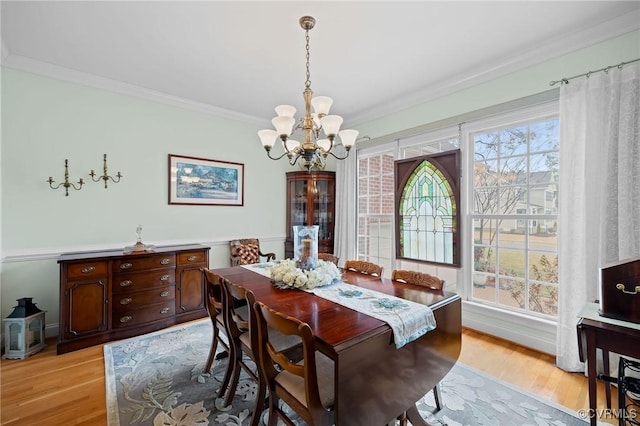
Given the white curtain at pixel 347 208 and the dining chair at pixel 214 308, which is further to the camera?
the white curtain at pixel 347 208

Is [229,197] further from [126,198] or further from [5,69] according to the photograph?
[5,69]

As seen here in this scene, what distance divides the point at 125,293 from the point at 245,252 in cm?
154

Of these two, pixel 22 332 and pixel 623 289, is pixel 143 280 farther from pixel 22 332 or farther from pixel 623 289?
pixel 623 289

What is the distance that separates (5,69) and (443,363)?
15.3 ft

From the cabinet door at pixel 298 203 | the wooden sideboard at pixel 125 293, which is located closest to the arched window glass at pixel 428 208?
the cabinet door at pixel 298 203

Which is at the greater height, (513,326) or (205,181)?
(205,181)

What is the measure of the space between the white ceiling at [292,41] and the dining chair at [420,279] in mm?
2018

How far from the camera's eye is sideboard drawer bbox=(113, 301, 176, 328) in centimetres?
296

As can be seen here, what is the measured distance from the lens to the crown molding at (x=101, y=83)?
9.11 feet

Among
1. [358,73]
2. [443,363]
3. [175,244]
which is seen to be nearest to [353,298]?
[443,363]

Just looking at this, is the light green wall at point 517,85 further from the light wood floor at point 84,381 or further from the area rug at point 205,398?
the area rug at point 205,398

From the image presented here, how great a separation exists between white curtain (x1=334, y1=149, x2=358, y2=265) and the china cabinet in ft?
0.73

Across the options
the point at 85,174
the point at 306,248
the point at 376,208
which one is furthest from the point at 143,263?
the point at 376,208

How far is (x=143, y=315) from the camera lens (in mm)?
3104
